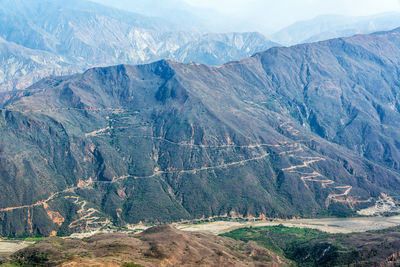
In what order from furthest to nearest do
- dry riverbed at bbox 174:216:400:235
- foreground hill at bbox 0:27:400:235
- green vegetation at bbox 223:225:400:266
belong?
foreground hill at bbox 0:27:400:235, dry riverbed at bbox 174:216:400:235, green vegetation at bbox 223:225:400:266

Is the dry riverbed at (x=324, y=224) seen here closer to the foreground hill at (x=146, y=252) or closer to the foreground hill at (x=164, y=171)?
the foreground hill at (x=164, y=171)

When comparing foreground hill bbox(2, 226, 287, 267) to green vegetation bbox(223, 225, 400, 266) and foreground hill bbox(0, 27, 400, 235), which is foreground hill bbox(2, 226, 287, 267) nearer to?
green vegetation bbox(223, 225, 400, 266)

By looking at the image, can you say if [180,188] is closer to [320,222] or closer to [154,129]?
[154,129]

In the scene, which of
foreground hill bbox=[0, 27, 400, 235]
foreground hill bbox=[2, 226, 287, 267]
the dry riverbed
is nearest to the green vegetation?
the dry riverbed

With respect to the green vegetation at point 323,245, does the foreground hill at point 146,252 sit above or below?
above

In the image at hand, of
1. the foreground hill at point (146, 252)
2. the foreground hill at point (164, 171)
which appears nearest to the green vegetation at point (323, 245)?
the foreground hill at point (146, 252)

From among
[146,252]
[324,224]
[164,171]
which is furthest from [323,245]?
[164,171]

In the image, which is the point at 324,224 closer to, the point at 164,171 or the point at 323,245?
the point at 323,245

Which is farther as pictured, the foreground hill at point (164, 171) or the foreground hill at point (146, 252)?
the foreground hill at point (164, 171)
